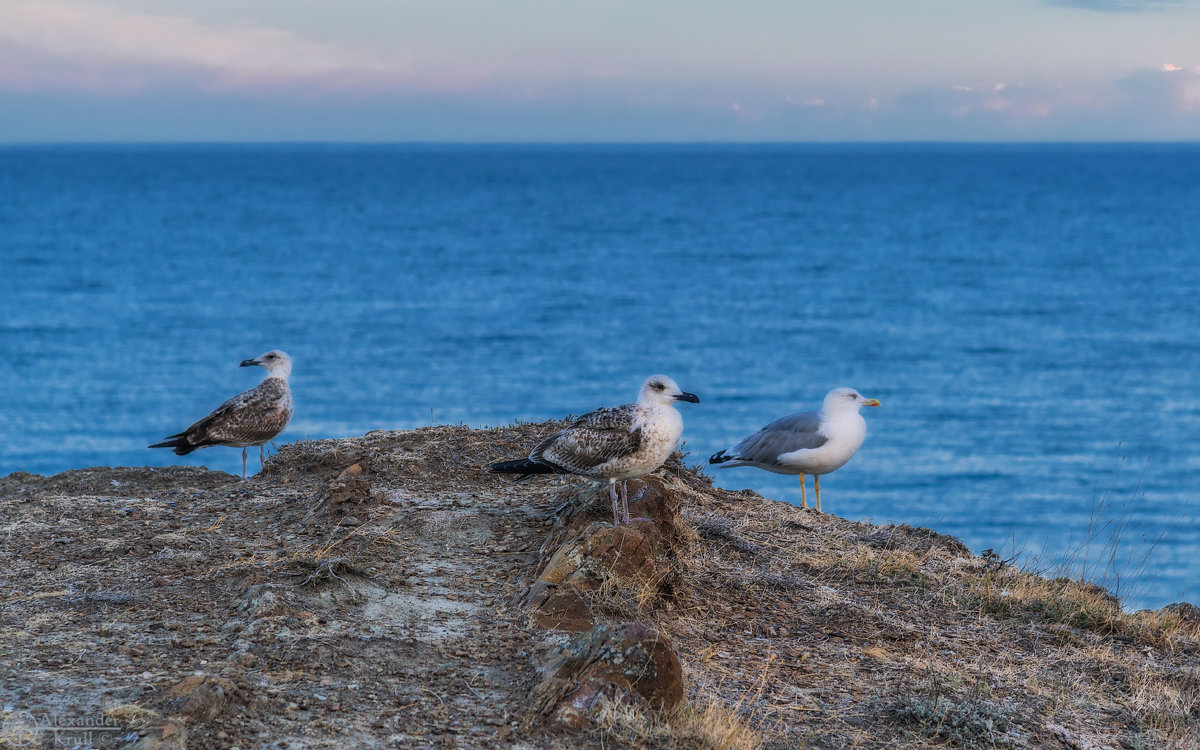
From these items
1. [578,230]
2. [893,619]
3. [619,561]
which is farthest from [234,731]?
[578,230]

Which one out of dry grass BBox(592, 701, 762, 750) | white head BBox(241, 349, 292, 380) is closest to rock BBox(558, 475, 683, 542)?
dry grass BBox(592, 701, 762, 750)

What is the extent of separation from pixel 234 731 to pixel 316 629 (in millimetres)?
1235

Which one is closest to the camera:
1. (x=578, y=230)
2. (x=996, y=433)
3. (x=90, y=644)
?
(x=90, y=644)

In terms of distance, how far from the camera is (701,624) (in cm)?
711

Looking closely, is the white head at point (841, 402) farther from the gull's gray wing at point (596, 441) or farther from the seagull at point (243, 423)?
the seagull at point (243, 423)

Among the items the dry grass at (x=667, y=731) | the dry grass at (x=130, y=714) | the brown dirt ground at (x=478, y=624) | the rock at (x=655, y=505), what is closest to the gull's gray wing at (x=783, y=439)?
the brown dirt ground at (x=478, y=624)

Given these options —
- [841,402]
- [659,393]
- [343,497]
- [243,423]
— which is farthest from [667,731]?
[243,423]

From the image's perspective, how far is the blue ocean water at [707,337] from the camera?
86.3 feet

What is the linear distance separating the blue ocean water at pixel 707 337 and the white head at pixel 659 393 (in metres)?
3.50

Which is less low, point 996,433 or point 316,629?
point 316,629

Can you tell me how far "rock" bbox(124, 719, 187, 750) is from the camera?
491 cm

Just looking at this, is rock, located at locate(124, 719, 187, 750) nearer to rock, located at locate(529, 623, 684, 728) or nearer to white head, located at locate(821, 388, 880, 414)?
rock, located at locate(529, 623, 684, 728)

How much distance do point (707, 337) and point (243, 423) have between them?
34443 mm

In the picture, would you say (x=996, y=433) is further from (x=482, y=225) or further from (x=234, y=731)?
(x=482, y=225)
